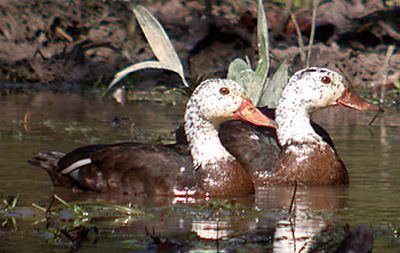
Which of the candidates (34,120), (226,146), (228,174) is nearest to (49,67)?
(34,120)

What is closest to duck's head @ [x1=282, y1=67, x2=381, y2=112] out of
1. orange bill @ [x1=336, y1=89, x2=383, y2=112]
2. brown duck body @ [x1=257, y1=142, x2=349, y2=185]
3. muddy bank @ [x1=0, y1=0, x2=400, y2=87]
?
orange bill @ [x1=336, y1=89, x2=383, y2=112]

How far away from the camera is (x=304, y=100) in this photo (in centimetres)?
1162

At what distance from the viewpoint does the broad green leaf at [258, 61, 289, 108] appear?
42.7 ft

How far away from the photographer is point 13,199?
8914mm

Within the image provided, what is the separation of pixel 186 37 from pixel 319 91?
7.41 metres

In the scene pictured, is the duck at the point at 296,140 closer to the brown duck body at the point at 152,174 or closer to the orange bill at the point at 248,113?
the orange bill at the point at 248,113

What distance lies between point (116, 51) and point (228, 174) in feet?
28.4

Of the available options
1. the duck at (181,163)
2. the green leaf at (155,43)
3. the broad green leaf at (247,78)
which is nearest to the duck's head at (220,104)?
the duck at (181,163)

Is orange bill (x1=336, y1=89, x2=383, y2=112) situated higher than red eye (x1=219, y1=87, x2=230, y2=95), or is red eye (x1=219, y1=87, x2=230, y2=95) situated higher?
red eye (x1=219, y1=87, x2=230, y2=95)

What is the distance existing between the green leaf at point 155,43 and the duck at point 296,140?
1592 millimetres

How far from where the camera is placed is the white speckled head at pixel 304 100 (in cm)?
1144

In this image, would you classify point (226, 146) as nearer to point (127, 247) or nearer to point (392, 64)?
point (127, 247)

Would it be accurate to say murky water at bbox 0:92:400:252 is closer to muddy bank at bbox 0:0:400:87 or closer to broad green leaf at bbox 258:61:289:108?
broad green leaf at bbox 258:61:289:108

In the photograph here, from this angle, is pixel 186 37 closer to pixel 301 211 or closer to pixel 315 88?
pixel 315 88
